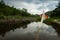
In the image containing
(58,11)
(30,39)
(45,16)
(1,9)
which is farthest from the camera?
(58,11)

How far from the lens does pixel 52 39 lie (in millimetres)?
21844

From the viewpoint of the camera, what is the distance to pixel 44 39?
21922mm

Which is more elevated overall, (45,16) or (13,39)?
(45,16)

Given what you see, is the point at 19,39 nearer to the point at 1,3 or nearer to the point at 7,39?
the point at 7,39

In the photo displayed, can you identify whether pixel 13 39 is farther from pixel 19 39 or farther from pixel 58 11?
pixel 58 11

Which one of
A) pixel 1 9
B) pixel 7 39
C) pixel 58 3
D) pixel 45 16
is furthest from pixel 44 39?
pixel 58 3

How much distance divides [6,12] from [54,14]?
852 inches

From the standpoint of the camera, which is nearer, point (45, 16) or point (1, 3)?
point (45, 16)

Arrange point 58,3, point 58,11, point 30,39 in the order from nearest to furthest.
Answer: point 30,39
point 58,11
point 58,3

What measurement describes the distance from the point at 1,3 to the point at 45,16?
73.3 metres

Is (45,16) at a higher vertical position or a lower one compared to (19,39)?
higher

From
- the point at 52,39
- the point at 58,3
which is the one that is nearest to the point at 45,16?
the point at 52,39

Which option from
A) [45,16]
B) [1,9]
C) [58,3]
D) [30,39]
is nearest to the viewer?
[45,16]

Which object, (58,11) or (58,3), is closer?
(58,11)
